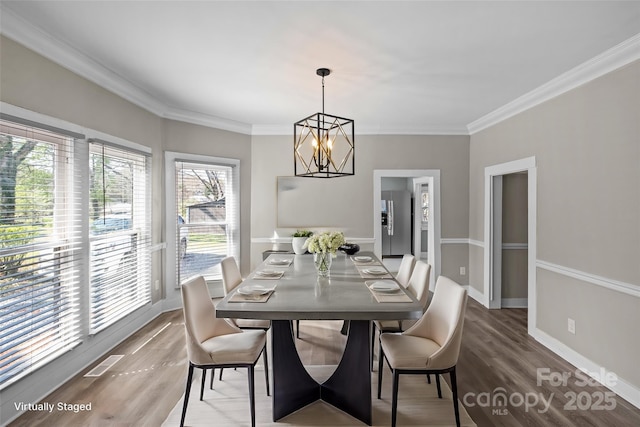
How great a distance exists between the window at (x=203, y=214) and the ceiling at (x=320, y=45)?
3.14ft

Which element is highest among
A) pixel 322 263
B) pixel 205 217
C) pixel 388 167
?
pixel 388 167

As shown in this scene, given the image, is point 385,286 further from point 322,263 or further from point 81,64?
point 81,64

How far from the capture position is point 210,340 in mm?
2275

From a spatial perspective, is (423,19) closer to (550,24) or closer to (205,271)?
(550,24)

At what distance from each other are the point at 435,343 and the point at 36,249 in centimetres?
279

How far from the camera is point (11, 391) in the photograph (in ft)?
7.17

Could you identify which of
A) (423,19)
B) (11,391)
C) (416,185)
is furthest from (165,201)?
(416,185)

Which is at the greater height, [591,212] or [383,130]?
[383,130]

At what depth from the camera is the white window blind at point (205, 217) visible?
177 inches

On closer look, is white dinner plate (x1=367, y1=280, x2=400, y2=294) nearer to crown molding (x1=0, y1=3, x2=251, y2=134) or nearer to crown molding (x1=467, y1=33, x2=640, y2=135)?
crown molding (x1=467, y1=33, x2=640, y2=135)

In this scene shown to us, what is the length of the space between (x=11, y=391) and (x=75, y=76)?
7.56 ft

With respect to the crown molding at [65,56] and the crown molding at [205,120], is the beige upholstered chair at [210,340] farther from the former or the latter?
the crown molding at [205,120]

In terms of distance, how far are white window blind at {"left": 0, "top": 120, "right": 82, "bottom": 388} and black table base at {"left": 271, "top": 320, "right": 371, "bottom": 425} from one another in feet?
5.49

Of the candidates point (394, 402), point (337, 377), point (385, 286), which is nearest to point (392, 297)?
point (385, 286)
